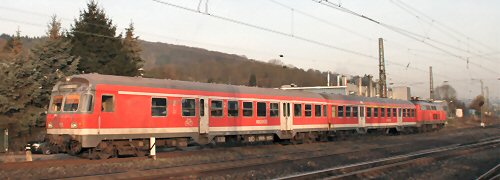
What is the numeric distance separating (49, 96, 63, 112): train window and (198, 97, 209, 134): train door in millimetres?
5555

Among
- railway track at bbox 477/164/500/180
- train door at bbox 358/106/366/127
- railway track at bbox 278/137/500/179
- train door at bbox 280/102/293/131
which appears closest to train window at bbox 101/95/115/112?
railway track at bbox 278/137/500/179

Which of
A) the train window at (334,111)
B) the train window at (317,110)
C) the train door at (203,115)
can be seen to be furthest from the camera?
the train window at (334,111)

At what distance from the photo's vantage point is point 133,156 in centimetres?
1847

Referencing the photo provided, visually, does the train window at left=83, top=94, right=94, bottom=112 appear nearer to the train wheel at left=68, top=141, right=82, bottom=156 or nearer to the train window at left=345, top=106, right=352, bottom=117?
the train wheel at left=68, top=141, right=82, bottom=156

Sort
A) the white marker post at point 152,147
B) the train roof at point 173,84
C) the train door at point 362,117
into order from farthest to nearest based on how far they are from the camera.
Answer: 1. the train door at point 362,117
2. the white marker post at point 152,147
3. the train roof at point 173,84

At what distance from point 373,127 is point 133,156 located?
20.8 m

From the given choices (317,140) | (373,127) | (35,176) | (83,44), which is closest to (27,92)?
(83,44)

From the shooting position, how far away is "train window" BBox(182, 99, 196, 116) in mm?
19547

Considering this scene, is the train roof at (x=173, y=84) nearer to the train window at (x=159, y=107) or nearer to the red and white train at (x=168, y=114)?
the red and white train at (x=168, y=114)

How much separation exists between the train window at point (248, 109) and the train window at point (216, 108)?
1.60m

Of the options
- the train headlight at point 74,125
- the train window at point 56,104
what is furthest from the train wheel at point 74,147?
the train window at point 56,104

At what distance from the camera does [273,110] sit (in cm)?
2469

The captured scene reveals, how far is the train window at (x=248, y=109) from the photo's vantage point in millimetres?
22734

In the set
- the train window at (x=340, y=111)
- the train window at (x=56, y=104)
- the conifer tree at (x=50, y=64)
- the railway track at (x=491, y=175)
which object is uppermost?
the conifer tree at (x=50, y=64)
